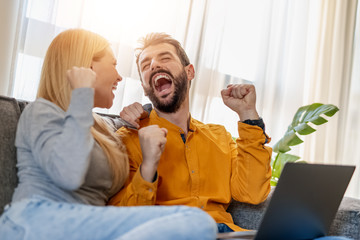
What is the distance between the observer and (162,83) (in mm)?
1652

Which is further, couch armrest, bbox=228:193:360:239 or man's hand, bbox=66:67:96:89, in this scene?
couch armrest, bbox=228:193:360:239

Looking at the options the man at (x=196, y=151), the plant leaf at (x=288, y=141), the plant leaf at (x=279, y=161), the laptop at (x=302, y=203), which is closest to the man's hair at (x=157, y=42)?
the man at (x=196, y=151)

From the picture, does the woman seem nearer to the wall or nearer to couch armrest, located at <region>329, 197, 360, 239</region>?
couch armrest, located at <region>329, 197, 360, 239</region>

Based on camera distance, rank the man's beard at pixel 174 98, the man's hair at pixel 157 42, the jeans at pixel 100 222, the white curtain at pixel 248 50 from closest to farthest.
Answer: the jeans at pixel 100 222 → the man's beard at pixel 174 98 → the man's hair at pixel 157 42 → the white curtain at pixel 248 50

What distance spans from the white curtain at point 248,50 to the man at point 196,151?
613 mm

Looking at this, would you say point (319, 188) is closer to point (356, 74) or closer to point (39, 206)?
point (39, 206)

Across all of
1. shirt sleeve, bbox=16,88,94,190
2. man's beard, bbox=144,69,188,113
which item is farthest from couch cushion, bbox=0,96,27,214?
man's beard, bbox=144,69,188,113

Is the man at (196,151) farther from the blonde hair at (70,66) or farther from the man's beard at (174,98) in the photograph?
the blonde hair at (70,66)

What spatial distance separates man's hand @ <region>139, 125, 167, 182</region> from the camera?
→ 3.89 feet

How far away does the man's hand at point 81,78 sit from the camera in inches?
38.0

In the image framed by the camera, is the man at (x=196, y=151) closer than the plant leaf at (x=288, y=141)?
Yes

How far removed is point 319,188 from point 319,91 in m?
2.55

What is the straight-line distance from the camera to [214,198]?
144 centimetres

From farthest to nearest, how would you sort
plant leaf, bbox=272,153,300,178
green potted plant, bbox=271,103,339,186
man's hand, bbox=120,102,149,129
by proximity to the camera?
plant leaf, bbox=272,153,300,178 → green potted plant, bbox=271,103,339,186 → man's hand, bbox=120,102,149,129
